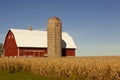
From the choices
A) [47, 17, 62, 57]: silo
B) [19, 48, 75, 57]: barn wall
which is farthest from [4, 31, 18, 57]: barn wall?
[47, 17, 62, 57]: silo

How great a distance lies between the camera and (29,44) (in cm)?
4906

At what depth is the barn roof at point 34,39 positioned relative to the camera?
49.0 meters

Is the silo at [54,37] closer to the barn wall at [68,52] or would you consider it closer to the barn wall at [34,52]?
→ the barn wall at [34,52]

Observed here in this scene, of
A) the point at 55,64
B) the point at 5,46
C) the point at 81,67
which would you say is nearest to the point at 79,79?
the point at 81,67

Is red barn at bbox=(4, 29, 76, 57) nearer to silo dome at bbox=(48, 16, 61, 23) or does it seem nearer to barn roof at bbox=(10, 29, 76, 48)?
barn roof at bbox=(10, 29, 76, 48)

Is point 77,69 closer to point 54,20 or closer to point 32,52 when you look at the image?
point 54,20

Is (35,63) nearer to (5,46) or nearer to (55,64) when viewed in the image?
(55,64)

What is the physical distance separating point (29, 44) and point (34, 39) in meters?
2.41

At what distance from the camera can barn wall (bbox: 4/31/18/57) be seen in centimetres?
4941

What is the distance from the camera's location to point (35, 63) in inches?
938

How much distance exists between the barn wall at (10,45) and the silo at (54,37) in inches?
251

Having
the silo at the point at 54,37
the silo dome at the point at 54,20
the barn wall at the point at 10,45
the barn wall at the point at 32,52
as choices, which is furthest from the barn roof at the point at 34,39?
the silo dome at the point at 54,20

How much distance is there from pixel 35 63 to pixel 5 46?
33.4 m

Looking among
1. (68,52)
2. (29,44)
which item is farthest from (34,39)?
(68,52)
